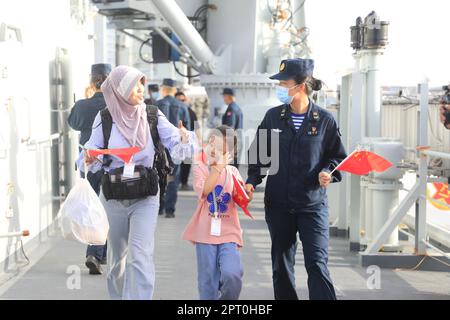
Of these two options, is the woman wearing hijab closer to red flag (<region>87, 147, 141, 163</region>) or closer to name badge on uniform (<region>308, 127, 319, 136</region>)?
red flag (<region>87, 147, 141, 163</region>)

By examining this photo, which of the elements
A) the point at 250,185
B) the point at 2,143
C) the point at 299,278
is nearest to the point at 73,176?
the point at 2,143

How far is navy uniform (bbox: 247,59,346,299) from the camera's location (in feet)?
16.5

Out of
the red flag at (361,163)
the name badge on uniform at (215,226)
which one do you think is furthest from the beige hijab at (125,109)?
the red flag at (361,163)

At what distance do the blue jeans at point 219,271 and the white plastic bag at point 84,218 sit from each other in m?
0.67

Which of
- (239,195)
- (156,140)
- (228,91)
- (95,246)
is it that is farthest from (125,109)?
(228,91)

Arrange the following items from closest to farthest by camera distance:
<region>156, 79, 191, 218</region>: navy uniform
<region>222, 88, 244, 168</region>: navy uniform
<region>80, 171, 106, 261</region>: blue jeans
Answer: <region>80, 171, 106, 261</region>: blue jeans
<region>156, 79, 191, 218</region>: navy uniform
<region>222, 88, 244, 168</region>: navy uniform

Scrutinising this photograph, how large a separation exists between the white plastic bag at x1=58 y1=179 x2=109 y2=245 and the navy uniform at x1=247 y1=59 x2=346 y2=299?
109cm

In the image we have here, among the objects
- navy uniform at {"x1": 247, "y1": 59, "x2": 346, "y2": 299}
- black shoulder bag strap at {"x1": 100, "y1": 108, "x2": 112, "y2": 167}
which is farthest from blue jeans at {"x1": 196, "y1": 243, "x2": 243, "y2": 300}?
black shoulder bag strap at {"x1": 100, "y1": 108, "x2": 112, "y2": 167}

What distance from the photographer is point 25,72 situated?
752cm

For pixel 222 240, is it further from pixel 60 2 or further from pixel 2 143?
pixel 60 2

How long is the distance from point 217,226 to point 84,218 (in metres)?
0.88

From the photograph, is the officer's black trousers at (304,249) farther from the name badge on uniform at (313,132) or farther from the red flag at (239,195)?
the name badge on uniform at (313,132)

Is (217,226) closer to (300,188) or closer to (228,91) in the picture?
(300,188)

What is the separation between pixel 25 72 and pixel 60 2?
2.20m
